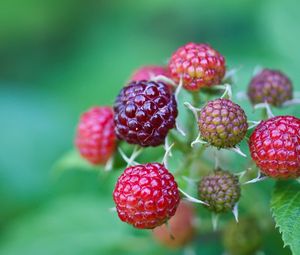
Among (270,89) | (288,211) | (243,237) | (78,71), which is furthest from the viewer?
(78,71)

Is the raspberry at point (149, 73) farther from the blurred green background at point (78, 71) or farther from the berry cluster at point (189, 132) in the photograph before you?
the blurred green background at point (78, 71)

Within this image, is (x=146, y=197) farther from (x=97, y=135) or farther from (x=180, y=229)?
(x=180, y=229)

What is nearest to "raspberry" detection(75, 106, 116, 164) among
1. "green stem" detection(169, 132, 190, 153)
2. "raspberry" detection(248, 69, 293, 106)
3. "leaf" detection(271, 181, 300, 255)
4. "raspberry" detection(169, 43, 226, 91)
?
"green stem" detection(169, 132, 190, 153)

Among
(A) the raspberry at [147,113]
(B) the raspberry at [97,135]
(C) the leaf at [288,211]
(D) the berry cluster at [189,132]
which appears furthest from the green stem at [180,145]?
(C) the leaf at [288,211]

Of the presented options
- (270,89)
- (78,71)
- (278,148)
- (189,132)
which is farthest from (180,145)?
(78,71)

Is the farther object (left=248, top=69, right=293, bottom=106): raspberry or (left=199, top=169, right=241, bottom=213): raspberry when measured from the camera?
(left=248, top=69, right=293, bottom=106): raspberry

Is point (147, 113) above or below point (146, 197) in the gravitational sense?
above

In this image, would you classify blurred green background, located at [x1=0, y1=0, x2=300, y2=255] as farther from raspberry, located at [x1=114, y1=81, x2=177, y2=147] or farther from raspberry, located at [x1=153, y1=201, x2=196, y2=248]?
raspberry, located at [x1=114, y1=81, x2=177, y2=147]

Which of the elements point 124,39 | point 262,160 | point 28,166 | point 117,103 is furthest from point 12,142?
point 262,160

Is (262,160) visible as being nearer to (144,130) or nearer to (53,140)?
(144,130)
